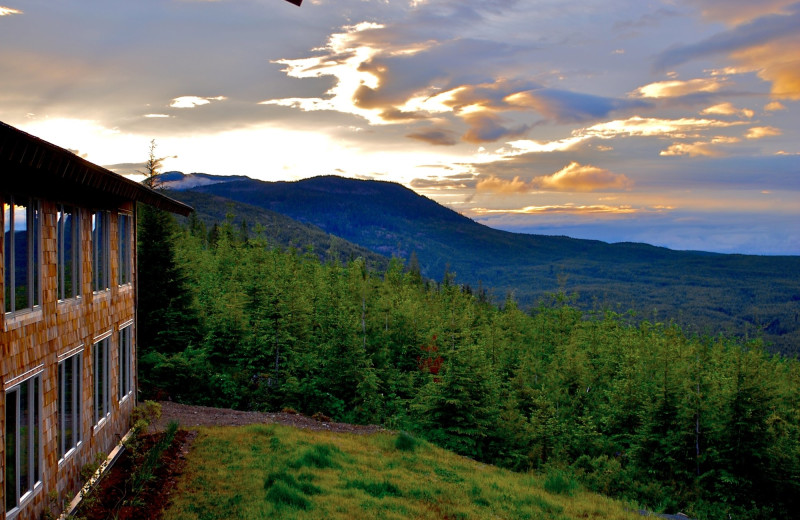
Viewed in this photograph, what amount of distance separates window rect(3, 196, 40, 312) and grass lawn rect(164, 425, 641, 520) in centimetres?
466

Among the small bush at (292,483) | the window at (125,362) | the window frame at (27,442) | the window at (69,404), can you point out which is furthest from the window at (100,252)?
the small bush at (292,483)

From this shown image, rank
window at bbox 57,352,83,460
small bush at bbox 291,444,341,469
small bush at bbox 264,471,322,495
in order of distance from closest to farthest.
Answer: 1. window at bbox 57,352,83,460
2. small bush at bbox 264,471,322,495
3. small bush at bbox 291,444,341,469

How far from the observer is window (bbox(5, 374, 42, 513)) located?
756cm

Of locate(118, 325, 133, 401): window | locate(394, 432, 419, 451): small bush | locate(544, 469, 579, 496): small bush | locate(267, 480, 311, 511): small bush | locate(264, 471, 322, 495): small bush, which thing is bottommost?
locate(544, 469, 579, 496): small bush

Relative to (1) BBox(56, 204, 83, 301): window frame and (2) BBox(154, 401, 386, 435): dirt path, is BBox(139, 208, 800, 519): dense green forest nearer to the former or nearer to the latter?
(2) BBox(154, 401, 386, 435): dirt path

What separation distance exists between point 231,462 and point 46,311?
6564 mm

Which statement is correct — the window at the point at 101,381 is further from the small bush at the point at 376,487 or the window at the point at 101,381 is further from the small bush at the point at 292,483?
the small bush at the point at 376,487

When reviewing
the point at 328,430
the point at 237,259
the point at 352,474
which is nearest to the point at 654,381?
the point at 328,430

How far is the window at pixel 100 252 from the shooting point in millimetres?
11938

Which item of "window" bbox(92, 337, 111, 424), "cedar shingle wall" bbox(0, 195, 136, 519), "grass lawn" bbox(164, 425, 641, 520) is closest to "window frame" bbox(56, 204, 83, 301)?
"cedar shingle wall" bbox(0, 195, 136, 519)

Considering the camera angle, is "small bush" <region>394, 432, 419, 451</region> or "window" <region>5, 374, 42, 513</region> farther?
"small bush" <region>394, 432, 419, 451</region>

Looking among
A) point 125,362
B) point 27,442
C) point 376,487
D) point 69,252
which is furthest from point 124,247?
point 376,487

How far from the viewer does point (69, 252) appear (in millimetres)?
10508

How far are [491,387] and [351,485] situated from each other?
9.32 metres
